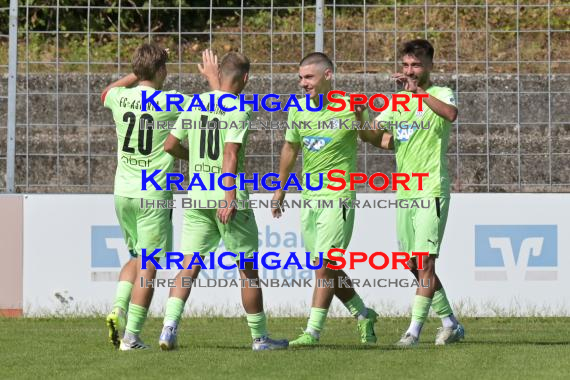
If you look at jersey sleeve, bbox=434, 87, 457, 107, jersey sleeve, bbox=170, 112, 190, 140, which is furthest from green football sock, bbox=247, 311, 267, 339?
jersey sleeve, bbox=434, 87, 457, 107

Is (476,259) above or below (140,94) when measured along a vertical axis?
below

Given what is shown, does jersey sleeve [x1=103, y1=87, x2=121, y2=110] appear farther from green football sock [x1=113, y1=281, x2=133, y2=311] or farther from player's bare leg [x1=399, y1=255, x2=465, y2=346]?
player's bare leg [x1=399, y1=255, x2=465, y2=346]

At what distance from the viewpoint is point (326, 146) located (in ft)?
32.5

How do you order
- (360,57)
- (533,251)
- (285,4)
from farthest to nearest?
(285,4) < (360,57) < (533,251)

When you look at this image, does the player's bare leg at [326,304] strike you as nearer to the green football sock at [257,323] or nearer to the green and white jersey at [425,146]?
the green football sock at [257,323]

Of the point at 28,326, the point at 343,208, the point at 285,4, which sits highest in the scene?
the point at 285,4

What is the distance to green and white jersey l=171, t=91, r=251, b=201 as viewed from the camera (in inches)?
360

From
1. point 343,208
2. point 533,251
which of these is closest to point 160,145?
point 343,208

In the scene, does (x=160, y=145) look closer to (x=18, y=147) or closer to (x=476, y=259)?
(x=476, y=259)

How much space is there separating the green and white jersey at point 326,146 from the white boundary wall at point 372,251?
2.85 m

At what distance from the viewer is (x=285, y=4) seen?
1571cm

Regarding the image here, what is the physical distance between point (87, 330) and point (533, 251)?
423cm

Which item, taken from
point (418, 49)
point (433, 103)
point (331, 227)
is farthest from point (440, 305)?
point (418, 49)

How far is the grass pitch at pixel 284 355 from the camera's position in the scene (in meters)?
8.22
